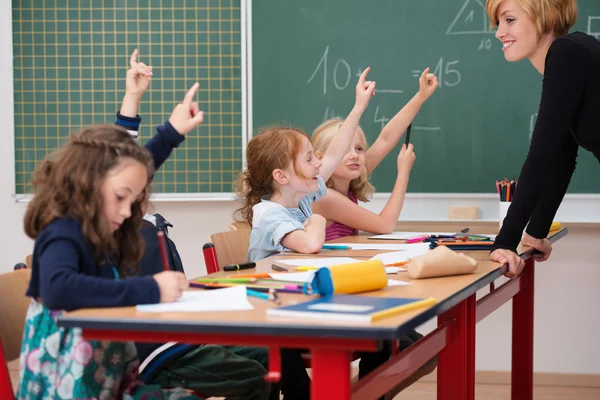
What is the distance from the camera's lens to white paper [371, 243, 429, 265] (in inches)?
82.7

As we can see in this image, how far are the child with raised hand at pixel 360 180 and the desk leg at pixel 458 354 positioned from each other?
98 centimetres

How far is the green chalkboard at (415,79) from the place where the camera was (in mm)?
3713

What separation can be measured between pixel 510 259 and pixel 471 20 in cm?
191

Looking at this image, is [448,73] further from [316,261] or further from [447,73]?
[316,261]

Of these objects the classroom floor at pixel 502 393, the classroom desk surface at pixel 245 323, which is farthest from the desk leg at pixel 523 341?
the classroom desk surface at pixel 245 323

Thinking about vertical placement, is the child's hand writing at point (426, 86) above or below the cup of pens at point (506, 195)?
above

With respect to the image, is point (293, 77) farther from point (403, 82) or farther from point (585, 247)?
point (585, 247)

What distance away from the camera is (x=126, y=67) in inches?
153

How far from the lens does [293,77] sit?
3.83 m

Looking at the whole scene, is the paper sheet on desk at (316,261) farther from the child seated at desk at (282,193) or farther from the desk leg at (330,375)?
the desk leg at (330,375)

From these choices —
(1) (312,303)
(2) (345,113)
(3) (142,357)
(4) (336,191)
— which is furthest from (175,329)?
(2) (345,113)

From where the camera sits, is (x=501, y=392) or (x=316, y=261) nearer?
(x=316, y=261)

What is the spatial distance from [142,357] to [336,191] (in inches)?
54.2

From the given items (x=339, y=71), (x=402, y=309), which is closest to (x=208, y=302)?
(x=402, y=309)
